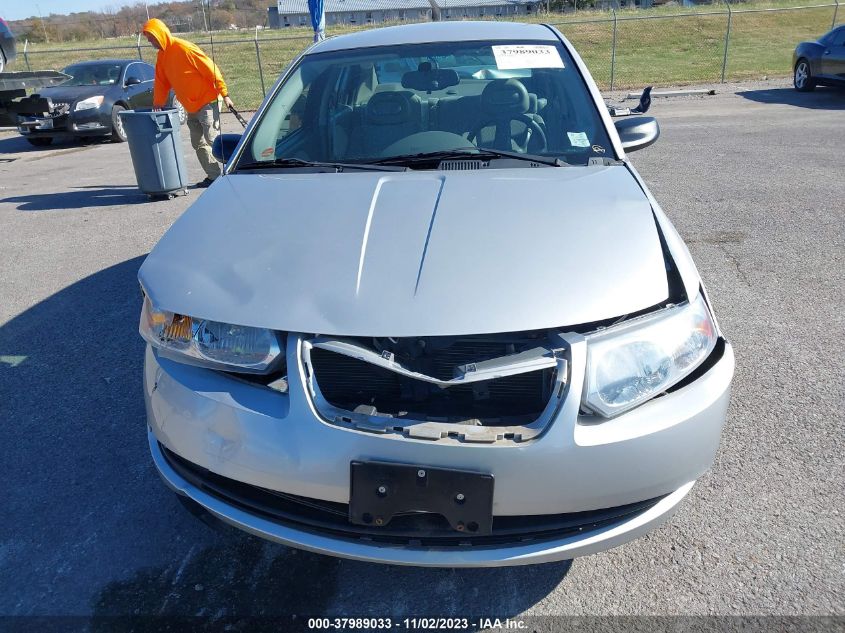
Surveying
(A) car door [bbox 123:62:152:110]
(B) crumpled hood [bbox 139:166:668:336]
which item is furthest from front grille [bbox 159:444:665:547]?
(A) car door [bbox 123:62:152:110]

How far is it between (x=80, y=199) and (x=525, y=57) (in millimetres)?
6574

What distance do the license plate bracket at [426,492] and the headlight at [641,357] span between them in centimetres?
40

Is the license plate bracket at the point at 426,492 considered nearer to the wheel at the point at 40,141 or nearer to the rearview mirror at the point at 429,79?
the rearview mirror at the point at 429,79

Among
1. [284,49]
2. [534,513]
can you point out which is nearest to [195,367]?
[534,513]

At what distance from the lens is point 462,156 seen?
3.00m

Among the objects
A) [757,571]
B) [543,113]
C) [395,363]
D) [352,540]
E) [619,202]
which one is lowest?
[757,571]

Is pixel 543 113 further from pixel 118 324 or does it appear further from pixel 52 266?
pixel 52 266

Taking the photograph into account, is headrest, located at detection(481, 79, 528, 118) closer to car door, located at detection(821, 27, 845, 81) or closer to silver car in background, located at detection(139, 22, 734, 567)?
silver car in background, located at detection(139, 22, 734, 567)

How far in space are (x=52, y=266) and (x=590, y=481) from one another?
17.5 ft

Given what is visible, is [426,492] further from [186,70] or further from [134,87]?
[134,87]

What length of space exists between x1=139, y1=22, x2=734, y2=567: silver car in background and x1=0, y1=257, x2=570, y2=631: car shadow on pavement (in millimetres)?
385

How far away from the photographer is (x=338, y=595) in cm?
221

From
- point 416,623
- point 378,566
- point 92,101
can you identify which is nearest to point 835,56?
point 92,101

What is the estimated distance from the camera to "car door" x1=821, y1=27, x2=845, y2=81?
510 inches
